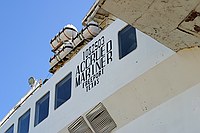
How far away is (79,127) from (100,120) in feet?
1.62

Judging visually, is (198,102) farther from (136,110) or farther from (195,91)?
(136,110)

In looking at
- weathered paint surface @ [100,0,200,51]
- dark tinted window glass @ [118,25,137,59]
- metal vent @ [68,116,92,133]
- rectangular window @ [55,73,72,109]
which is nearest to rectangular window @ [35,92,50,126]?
rectangular window @ [55,73,72,109]

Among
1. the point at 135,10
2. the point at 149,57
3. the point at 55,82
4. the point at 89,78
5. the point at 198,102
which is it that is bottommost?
the point at 198,102

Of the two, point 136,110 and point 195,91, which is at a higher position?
point 136,110

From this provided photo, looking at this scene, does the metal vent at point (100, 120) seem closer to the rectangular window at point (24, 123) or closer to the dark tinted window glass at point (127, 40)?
the dark tinted window glass at point (127, 40)

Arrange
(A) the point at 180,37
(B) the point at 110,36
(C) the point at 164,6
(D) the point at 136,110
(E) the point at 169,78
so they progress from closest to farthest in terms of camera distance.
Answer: (C) the point at 164,6
(A) the point at 180,37
(E) the point at 169,78
(D) the point at 136,110
(B) the point at 110,36

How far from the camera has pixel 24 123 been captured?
29.4ft

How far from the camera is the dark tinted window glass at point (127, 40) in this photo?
6098 mm

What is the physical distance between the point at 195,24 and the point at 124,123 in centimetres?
196

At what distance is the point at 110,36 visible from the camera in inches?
259

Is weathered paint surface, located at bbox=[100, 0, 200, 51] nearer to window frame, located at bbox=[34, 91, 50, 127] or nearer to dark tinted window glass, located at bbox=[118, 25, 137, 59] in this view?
dark tinted window glass, located at bbox=[118, 25, 137, 59]

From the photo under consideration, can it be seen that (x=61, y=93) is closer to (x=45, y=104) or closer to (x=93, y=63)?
(x=45, y=104)

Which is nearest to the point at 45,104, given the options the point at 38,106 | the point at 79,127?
the point at 38,106

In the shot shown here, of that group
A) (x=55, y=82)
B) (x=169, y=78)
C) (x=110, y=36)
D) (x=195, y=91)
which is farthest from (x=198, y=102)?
(x=55, y=82)
